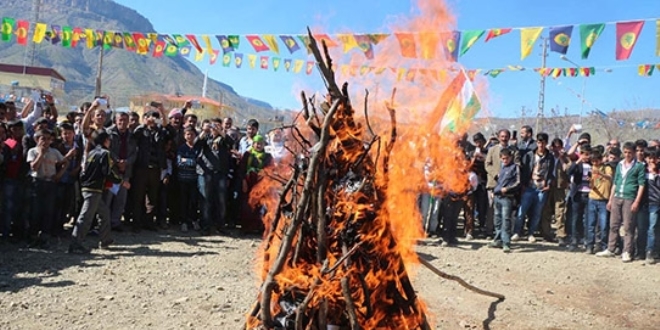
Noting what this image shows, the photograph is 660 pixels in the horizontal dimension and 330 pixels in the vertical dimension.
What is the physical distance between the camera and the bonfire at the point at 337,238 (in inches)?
120

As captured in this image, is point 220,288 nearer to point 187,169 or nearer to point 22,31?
point 187,169

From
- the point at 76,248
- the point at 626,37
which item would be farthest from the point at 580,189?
the point at 76,248

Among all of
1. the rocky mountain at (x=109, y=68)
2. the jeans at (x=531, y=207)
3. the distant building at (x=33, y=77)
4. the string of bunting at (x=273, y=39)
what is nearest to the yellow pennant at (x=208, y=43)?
the string of bunting at (x=273, y=39)

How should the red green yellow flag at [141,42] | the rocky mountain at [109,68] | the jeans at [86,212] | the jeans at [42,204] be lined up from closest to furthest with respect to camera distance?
1. the jeans at [86,212]
2. the jeans at [42,204]
3. the red green yellow flag at [141,42]
4. the rocky mountain at [109,68]

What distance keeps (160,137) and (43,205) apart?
2260mm

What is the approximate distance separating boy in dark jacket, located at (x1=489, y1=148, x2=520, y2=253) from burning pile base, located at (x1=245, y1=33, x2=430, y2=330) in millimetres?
6577

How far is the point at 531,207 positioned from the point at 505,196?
1143 millimetres

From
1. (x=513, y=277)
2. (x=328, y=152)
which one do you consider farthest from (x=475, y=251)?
(x=328, y=152)

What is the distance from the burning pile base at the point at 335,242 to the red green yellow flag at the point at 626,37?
358 inches

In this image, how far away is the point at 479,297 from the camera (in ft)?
20.4

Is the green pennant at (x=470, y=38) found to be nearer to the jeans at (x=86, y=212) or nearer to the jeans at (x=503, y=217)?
the jeans at (x=503, y=217)

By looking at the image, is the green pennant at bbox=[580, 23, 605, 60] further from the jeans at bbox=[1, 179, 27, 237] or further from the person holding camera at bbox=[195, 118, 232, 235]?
the jeans at bbox=[1, 179, 27, 237]

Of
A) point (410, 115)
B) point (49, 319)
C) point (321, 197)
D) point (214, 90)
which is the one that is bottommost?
point (49, 319)

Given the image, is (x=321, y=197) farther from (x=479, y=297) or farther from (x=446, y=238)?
(x=446, y=238)
